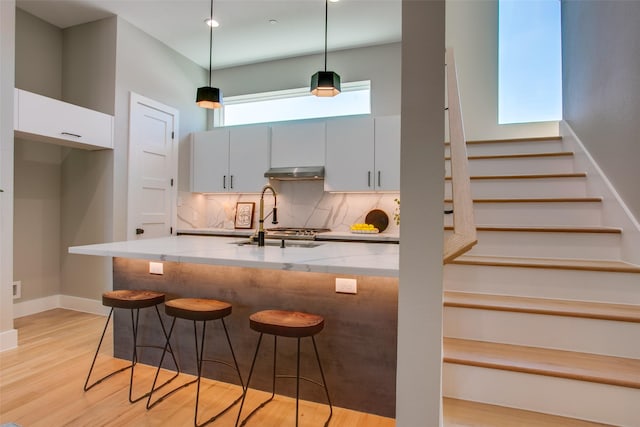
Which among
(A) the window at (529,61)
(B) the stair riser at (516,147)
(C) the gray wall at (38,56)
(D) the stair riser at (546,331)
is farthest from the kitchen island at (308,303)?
(A) the window at (529,61)

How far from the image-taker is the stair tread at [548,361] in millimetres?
1513

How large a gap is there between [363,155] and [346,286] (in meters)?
2.31

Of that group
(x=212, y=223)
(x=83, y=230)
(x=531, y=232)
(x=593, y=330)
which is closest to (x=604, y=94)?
(x=531, y=232)

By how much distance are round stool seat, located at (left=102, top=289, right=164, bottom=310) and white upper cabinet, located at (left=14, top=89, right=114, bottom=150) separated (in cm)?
193

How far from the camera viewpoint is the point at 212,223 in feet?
17.3

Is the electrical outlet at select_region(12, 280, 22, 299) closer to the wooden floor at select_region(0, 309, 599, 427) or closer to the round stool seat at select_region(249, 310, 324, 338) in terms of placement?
the wooden floor at select_region(0, 309, 599, 427)

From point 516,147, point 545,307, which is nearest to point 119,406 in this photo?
point 545,307

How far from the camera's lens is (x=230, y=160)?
4.77 metres

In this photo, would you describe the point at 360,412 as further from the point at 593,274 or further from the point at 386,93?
the point at 386,93

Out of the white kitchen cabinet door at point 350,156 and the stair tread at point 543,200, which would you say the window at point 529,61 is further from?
the stair tread at point 543,200

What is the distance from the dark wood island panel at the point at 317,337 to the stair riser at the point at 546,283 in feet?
1.45

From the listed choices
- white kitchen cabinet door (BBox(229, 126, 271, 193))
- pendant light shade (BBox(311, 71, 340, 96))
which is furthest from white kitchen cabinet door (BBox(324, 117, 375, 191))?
pendant light shade (BBox(311, 71, 340, 96))

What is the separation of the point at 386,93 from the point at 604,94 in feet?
7.71

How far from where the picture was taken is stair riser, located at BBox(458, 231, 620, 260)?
2174 mm
